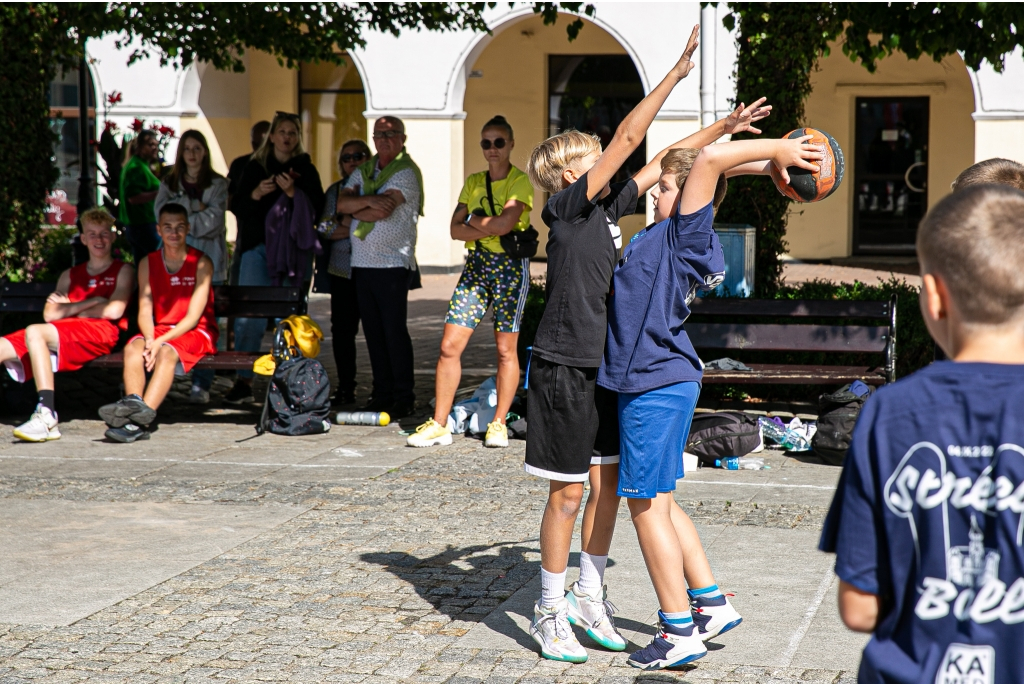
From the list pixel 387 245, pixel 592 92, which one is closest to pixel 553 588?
pixel 387 245

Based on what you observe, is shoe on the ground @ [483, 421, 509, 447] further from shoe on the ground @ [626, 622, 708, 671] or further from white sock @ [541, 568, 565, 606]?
shoe on the ground @ [626, 622, 708, 671]

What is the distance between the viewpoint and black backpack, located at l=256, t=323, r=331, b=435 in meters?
7.75

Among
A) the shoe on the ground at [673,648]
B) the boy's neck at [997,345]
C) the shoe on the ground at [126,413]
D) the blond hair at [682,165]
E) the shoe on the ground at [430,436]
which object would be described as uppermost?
the blond hair at [682,165]

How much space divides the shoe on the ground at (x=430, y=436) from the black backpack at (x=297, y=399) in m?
0.75

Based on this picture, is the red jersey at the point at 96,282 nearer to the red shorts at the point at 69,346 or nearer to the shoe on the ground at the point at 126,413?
the red shorts at the point at 69,346

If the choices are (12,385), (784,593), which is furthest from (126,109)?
(784,593)

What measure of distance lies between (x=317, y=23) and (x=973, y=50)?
518cm

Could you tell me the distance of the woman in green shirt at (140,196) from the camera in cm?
1038

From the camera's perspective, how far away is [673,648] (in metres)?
3.70

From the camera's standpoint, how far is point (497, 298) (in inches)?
288

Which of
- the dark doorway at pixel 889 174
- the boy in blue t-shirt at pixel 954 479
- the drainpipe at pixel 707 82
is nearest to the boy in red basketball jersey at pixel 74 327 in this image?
the drainpipe at pixel 707 82

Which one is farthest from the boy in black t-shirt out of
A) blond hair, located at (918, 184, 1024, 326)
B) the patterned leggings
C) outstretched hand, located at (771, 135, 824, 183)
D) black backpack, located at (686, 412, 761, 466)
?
the patterned leggings

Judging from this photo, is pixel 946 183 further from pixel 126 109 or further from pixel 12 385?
pixel 12 385

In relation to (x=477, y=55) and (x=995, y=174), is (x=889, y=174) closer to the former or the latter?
(x=477, y=55)
